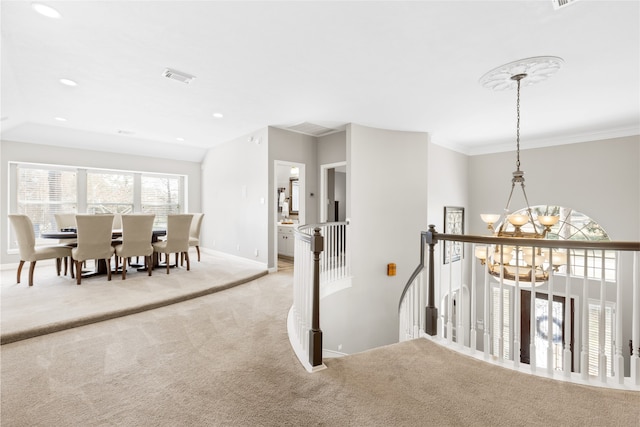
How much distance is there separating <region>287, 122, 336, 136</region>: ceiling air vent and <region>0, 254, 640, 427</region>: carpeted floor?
148 inches

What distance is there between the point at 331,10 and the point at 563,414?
308 cm

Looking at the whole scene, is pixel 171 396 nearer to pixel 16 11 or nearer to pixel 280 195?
pixel 16 11

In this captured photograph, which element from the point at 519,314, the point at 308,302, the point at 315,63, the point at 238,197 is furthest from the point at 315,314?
the point at 238,197

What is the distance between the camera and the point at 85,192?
644cm

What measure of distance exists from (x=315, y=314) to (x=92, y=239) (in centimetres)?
382

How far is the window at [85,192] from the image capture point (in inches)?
229

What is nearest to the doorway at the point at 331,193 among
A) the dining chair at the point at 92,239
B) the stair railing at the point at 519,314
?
the stair railing at the point at 519,314

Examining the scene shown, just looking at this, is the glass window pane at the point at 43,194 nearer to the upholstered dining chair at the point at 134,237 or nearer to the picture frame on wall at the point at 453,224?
the upholstered dining chair at the point at 134,237

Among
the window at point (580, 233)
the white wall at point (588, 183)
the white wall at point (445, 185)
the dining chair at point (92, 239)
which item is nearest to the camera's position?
the dining chair at point (92, 239)

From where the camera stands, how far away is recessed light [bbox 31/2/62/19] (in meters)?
2.19

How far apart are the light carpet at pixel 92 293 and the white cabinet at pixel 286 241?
1.64 metres

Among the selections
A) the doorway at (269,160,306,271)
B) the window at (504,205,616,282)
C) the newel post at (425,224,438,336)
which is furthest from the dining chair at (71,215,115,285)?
the window at (504,205,616,282)

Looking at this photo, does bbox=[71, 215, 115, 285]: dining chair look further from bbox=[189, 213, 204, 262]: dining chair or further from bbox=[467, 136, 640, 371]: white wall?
bbox=[467, 136, 640, 371]: white wall

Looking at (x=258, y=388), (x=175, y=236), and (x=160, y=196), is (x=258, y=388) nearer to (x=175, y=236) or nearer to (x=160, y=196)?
(x=175, y=236)
